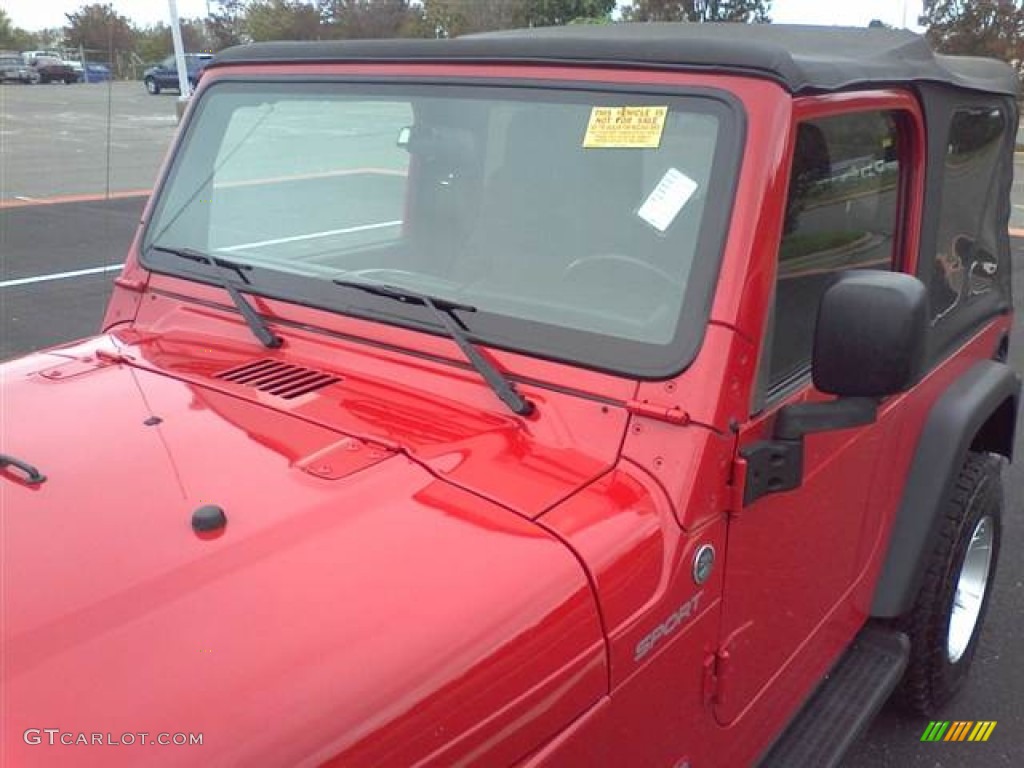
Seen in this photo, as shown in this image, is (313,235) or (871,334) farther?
(313,235)

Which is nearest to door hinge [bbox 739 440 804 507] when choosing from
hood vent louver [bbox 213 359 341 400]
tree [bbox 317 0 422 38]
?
hood vent louver [bbox 213 359 341 400]

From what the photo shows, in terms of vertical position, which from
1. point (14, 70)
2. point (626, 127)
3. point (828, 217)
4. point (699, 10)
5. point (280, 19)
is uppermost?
point (280, 19)

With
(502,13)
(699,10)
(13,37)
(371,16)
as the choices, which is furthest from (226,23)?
(699,10)

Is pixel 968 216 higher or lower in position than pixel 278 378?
higher

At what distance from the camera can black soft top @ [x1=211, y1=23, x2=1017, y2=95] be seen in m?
1.72

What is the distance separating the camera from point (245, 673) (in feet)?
3.65

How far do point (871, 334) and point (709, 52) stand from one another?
0.61 m

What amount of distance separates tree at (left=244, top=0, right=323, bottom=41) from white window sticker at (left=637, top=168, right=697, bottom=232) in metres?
38.0

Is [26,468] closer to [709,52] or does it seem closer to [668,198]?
[668,198]

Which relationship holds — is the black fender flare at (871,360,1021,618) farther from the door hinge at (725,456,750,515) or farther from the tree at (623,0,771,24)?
the tree at (623,0,771,24)

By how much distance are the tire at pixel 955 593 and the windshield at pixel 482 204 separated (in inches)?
51.6

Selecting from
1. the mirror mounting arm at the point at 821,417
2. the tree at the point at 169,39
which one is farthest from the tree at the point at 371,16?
the mirror mounting arm at the point at 821,417

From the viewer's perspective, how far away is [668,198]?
69.3 inches

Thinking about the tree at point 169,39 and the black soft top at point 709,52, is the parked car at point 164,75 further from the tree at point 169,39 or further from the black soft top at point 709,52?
the black soft top at point 709,52
